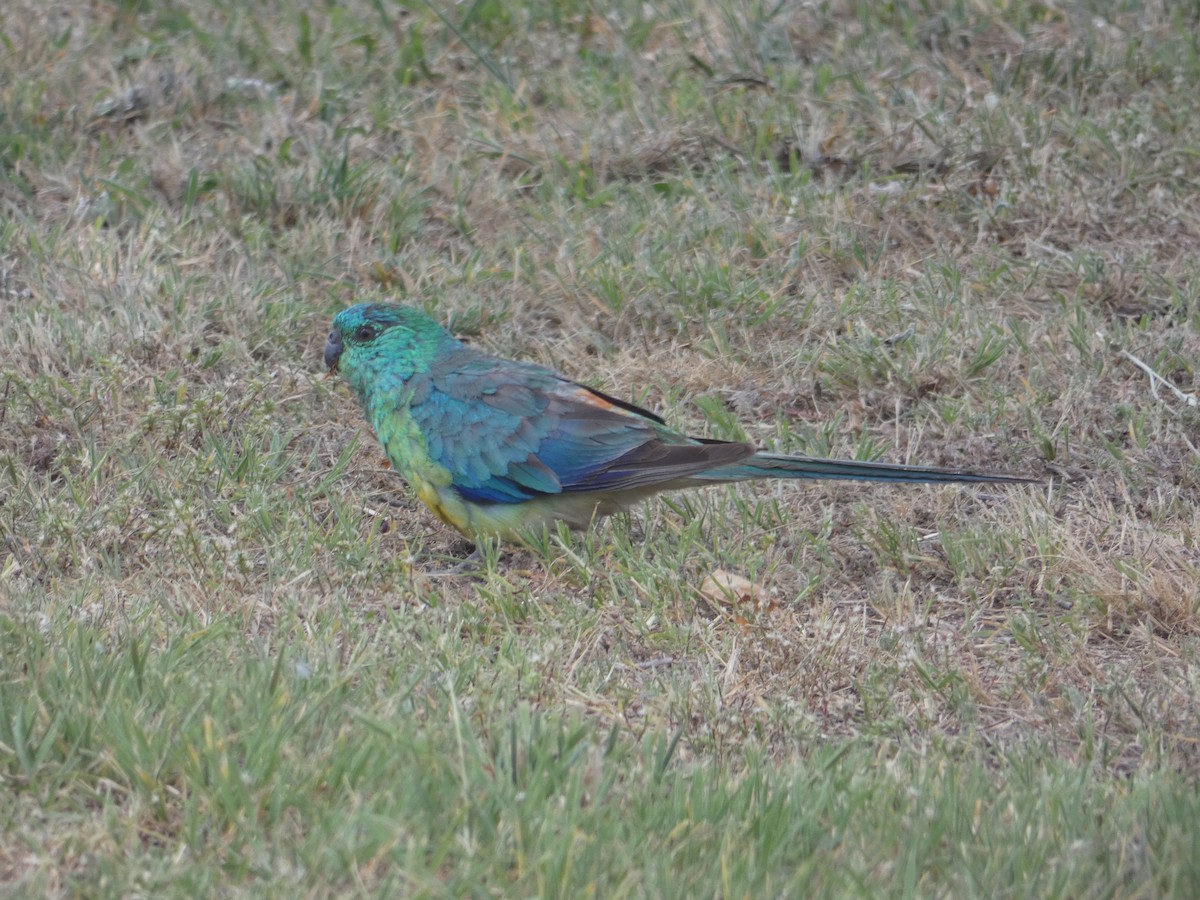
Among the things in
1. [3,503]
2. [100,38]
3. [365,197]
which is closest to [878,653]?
[3,503]

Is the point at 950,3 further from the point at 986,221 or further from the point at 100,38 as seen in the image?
the point at 100,38

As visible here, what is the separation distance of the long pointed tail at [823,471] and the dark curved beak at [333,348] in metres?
1.32

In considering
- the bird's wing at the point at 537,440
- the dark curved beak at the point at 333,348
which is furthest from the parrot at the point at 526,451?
the dark curved beak at the point at 333,348

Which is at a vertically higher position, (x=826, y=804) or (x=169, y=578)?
(x=826, y=804)

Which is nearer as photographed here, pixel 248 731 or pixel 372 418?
pixel 248 731

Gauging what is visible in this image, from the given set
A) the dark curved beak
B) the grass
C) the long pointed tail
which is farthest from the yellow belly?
the dark curved beak

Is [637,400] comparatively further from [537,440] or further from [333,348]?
[333,348]

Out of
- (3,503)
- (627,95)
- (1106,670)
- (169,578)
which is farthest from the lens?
(627,95)

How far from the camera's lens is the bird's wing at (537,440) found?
4520 millimetres

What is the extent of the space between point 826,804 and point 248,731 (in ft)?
3.92

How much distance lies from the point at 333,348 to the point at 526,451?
869 millimetres

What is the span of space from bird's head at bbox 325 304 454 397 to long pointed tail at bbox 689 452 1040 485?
1023 millimetres

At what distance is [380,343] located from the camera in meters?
4.93

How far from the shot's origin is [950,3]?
288 inches
